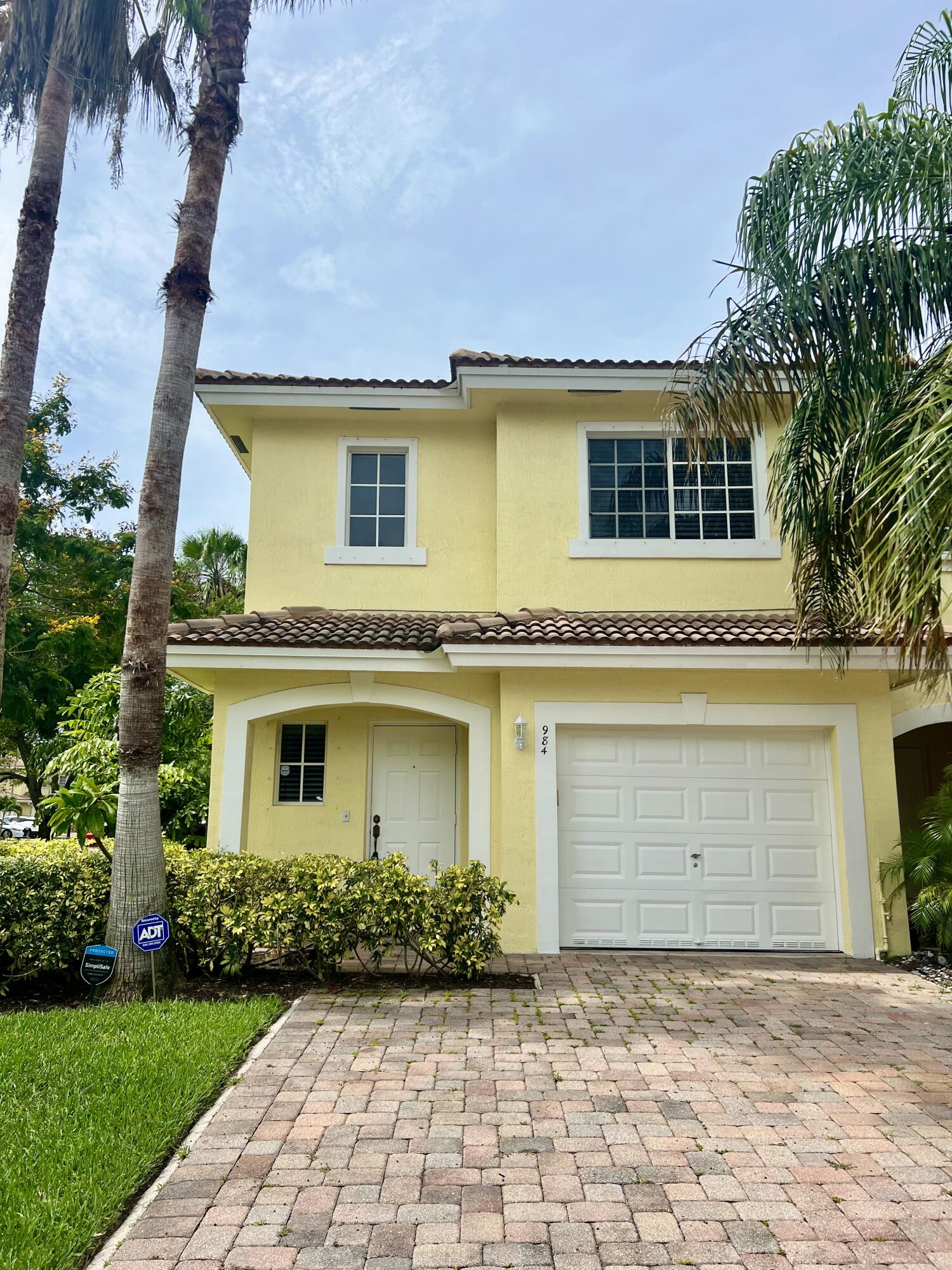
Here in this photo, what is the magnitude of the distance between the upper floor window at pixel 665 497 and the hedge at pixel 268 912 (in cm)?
527

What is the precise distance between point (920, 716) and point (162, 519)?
8.93 metres

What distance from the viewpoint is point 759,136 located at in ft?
29.0

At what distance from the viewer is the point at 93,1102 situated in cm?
482

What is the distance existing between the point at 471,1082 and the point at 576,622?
560 cm

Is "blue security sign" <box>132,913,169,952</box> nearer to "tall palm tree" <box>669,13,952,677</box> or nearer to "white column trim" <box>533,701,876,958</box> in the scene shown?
"white column trim" <box>533,701,876,958</box>

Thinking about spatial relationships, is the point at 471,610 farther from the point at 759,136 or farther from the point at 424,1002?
the point at 759,136

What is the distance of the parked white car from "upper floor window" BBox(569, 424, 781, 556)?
33579 millimetres

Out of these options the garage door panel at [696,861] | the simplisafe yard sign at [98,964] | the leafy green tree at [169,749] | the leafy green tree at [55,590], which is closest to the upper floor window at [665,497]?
the garage door panel at [696,861]

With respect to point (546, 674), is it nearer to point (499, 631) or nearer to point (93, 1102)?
point (499, 631)

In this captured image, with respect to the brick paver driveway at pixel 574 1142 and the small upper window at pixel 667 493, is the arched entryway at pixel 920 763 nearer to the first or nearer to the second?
the small upper window at pixel 667 493

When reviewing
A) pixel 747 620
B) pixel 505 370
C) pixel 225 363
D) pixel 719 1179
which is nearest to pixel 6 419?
pixel 225 363

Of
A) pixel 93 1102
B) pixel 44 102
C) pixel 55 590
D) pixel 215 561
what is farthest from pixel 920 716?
pixel 215 561

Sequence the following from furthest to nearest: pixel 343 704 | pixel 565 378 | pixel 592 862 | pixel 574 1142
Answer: pixel 565 378
pixel 343 704
pixel 592 862
pixel 574 1142

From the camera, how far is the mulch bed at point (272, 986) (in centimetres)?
Answer: 750
